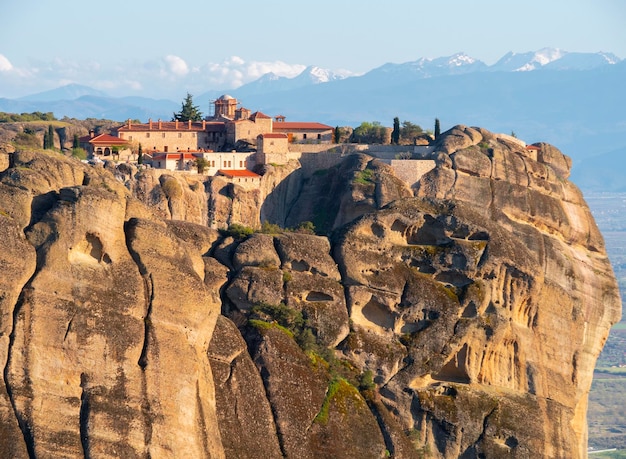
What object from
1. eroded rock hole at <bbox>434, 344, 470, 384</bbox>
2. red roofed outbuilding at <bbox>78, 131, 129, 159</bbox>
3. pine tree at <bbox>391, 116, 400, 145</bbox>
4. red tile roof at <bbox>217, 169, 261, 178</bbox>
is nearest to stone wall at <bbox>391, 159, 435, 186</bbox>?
red tile roof at <bbox>217, 169, 261, 178</bbox>

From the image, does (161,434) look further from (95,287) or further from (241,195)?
(241,195)

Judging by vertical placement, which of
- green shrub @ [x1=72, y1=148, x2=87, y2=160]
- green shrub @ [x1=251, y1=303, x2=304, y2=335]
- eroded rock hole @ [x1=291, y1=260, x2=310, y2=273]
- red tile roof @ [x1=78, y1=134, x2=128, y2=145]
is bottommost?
green shrub @ [x1=251, y1=303, x2=304, y2=335]

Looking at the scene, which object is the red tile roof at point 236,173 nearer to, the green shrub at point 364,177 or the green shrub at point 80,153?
the green shrub at point 364,177

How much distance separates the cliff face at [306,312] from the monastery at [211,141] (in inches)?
106

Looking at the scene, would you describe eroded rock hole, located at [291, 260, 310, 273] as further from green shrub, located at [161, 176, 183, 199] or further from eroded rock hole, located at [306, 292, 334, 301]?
green shrub, located at [161, 176, 183, 199]

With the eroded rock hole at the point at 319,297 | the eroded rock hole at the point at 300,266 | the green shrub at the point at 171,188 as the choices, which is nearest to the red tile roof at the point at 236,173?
the green shrub at the point at 171,188

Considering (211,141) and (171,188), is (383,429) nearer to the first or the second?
(171,188)

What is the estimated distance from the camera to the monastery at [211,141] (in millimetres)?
92463

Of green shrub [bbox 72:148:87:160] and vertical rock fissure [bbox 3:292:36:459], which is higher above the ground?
green shrub [bbox 72:148:87:160]

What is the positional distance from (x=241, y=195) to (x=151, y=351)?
112 feet

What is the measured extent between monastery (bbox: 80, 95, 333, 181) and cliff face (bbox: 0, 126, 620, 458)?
2682 mm

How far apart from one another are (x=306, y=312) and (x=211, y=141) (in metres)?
35.5

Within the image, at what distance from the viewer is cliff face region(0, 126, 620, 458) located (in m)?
53.6

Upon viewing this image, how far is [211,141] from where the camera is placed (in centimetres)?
10125
